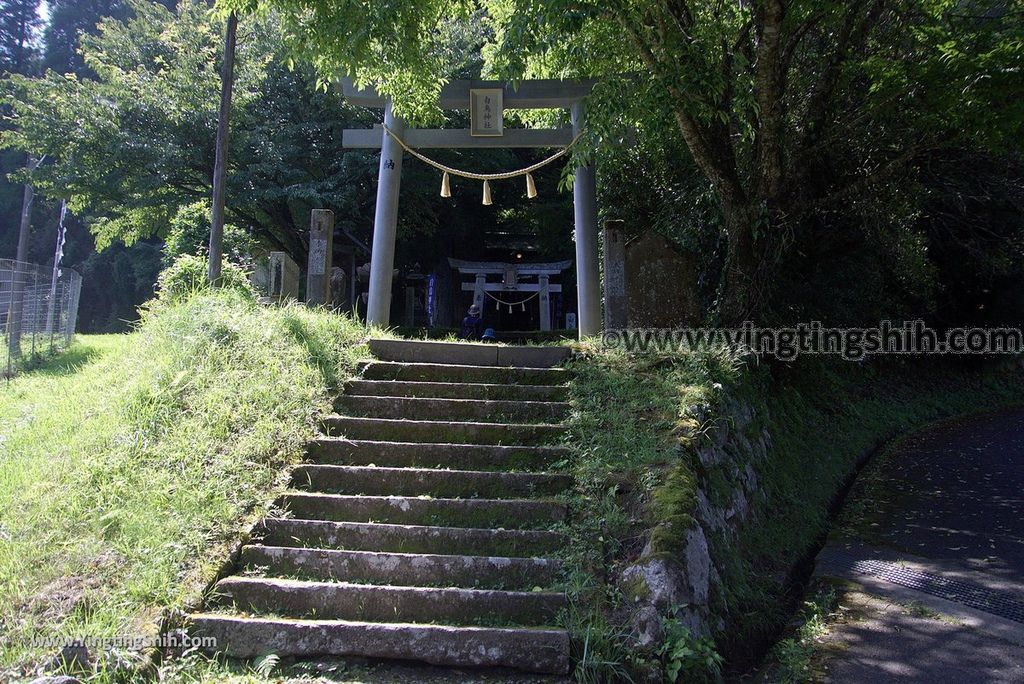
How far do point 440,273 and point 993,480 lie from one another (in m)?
15.8

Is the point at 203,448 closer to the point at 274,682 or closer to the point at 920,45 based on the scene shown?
the point at 274,682

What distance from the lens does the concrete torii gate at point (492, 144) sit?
10055 mm

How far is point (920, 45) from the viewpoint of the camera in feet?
27.9

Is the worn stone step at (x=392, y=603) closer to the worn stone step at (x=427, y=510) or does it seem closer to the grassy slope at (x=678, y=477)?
the grassy slope at (x=678, y=477)

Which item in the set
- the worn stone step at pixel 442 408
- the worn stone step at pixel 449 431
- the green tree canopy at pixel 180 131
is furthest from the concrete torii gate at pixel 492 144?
the green tree canopy at pixel 180 131

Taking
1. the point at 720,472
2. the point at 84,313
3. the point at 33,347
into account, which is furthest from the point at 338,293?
the point at 84,313

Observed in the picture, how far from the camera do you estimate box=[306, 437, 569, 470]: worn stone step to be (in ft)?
20.6

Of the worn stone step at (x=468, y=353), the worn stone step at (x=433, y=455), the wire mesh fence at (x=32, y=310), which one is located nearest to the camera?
the worn stone step at (x=433, y=455)

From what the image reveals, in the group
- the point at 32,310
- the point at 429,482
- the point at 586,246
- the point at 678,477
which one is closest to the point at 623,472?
the point at 678,477

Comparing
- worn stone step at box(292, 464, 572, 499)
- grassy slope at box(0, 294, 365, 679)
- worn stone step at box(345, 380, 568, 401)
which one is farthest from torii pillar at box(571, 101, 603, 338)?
worn stone step at box(292, 464, 572, 499)

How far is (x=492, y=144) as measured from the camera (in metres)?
10.6

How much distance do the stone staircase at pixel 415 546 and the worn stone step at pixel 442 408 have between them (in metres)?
0.01

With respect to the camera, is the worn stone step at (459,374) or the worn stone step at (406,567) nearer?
the worn stone step at (406,567)

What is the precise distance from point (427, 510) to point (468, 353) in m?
2.74
